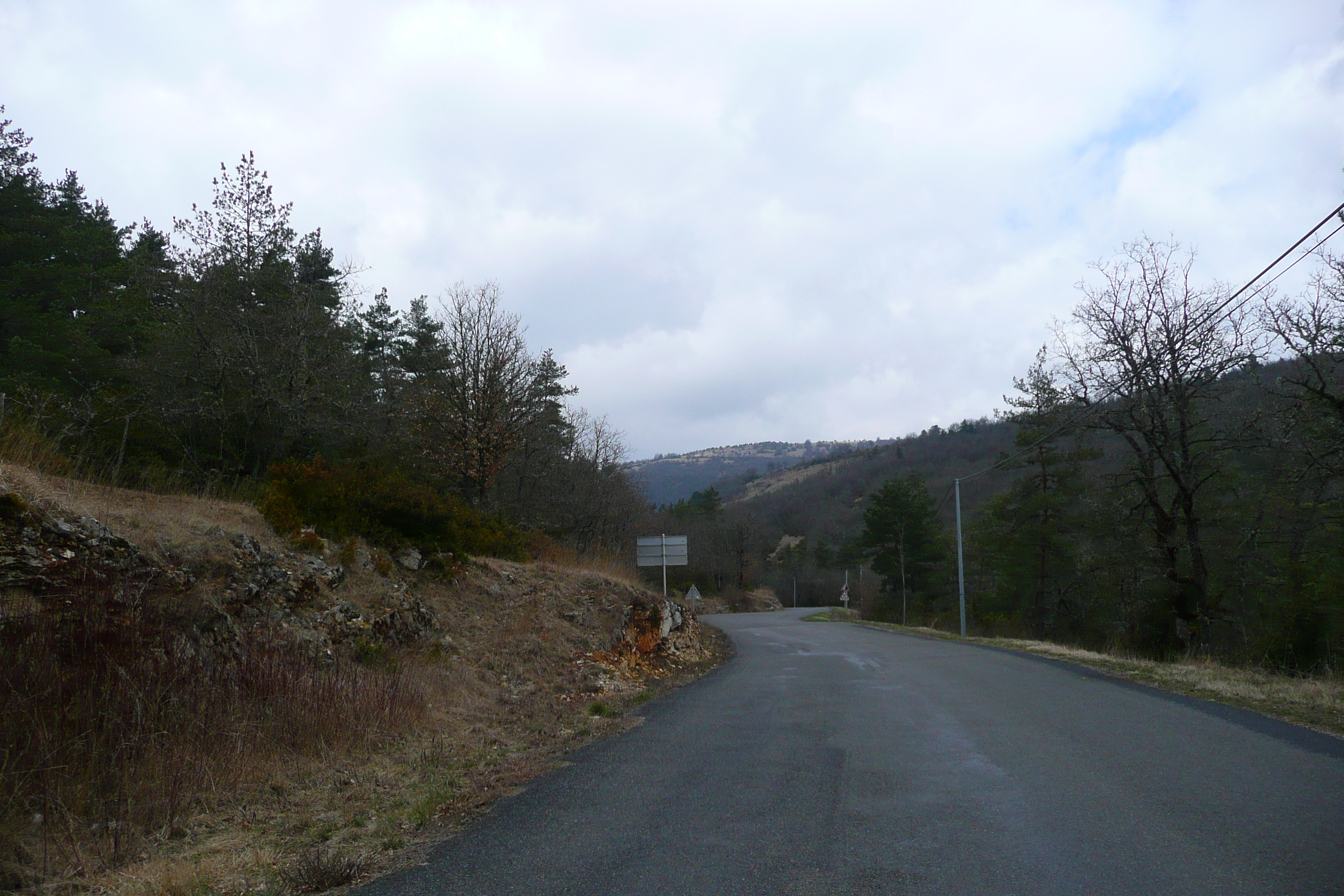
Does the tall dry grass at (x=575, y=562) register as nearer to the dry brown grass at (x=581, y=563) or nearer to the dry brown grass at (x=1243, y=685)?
the dry brown grass at (x=581, y=563)

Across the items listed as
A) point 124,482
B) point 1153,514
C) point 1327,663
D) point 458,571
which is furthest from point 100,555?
point 1153,514

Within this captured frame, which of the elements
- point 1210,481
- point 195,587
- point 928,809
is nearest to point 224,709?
point 195,587

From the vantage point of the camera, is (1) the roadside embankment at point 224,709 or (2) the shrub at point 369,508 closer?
(1) the roadside embankment at point 224,709

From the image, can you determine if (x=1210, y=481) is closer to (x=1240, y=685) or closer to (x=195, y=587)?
(x=1240, y=685)

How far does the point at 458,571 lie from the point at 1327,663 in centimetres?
1943

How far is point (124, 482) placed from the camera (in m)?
Result: 11.6

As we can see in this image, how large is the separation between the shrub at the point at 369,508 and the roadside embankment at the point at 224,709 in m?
0.64

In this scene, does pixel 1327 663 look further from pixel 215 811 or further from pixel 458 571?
pixel 215 811

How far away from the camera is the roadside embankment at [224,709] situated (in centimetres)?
486

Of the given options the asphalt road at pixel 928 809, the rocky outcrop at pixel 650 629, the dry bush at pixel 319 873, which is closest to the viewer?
the asphalt road at pixel 928 809

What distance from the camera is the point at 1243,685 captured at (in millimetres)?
12648

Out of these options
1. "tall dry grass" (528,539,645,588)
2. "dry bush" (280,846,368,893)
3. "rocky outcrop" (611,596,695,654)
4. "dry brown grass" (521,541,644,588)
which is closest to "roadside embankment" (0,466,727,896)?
"dry bush" (280,846,368,893)

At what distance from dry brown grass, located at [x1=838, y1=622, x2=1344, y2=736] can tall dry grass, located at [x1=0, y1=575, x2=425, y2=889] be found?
1119 cm

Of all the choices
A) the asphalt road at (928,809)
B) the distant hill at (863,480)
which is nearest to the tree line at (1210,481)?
the asphalt road at (928,809)
